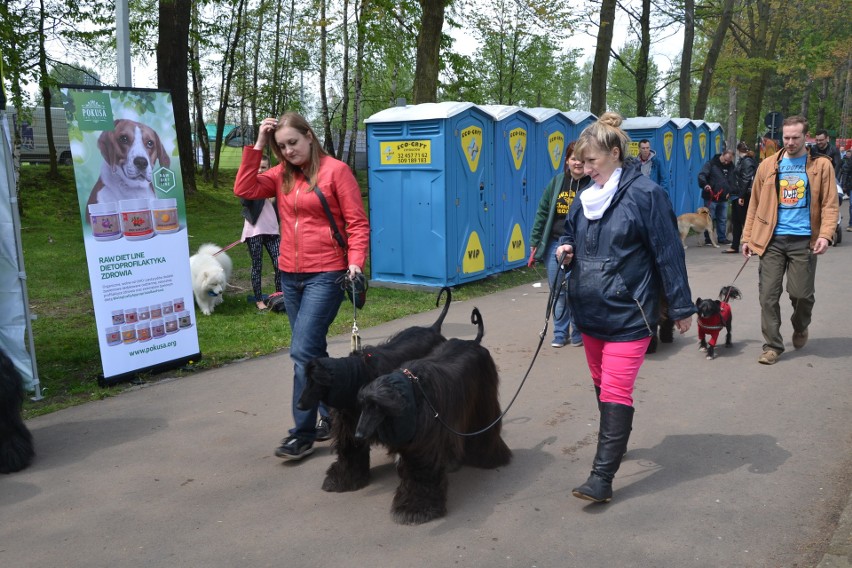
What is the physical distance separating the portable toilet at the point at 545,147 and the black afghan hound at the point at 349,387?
8034 millimetres

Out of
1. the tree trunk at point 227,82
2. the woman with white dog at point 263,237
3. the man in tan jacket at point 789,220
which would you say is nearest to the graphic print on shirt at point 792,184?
the man in tan jacket at point 789,220

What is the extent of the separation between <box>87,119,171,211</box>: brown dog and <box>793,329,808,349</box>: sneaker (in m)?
5.72

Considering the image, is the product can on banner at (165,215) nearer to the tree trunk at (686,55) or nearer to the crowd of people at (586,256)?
the crowd of people at (586,256)

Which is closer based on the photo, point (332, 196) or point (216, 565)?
point (216, 565)

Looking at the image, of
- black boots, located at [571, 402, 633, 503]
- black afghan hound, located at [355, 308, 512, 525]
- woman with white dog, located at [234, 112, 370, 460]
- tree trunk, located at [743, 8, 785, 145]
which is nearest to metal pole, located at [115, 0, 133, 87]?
woman with white dog, located at [234, 112, 370, 460]

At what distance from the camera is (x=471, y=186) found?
10.5 metres

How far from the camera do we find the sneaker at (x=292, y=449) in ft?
15.0

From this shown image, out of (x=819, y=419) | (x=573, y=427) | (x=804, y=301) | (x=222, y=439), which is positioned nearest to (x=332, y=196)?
(x=222, y=439)

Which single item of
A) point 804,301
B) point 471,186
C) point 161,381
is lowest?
point 161,381

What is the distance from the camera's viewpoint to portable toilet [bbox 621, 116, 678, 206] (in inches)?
654

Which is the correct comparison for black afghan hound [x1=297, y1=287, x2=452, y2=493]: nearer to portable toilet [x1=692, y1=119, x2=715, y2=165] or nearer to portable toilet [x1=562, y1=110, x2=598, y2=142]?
portable toilet [x1=562, y1=110, x2=598, y2=142]

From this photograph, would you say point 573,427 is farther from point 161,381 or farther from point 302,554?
point 161,381

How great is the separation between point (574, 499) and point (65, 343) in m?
5.65

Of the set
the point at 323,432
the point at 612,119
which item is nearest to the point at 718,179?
the point at 612,119
